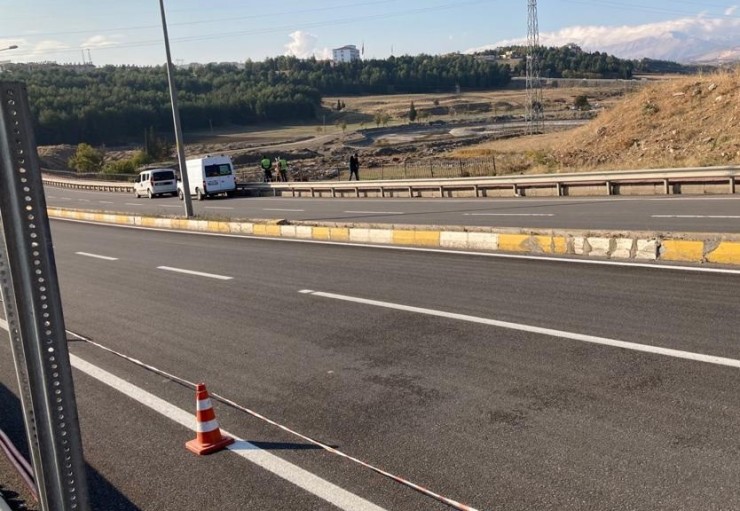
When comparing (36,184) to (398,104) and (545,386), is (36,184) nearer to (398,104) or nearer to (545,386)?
(545,386)

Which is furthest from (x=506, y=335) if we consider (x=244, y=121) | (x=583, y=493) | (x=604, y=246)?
(x=244, y=121)

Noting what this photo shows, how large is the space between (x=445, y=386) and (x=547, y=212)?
13.4m

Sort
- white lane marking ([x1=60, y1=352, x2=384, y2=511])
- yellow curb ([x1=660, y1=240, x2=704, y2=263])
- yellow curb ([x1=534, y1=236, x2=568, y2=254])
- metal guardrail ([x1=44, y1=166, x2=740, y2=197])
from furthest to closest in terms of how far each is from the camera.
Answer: metal guardrail ([x1=44, y1=166, x2=740, y2=197]), yellow curb ([x1=534, y1=236, x2=568, y2=254]), yellow curb ([x1=660, y1=240, x2=704, y2=263]), white lane marking ([x1=60, y1=352, x2=384, y2=511])

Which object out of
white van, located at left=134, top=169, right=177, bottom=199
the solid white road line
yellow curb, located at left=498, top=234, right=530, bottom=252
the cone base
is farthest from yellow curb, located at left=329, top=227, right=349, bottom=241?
white van, located at left=134, top=169, right=177, bottom=199

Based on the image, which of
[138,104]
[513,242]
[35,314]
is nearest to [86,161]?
[138,104]

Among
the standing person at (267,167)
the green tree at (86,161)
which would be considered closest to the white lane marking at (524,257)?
the standing person at (267,167)

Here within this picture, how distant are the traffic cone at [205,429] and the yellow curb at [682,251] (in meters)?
7.35

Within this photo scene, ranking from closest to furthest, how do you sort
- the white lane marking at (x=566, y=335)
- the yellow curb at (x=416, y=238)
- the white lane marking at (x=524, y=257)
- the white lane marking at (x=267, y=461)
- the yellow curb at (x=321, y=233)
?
the white lane marking at (x=267, y=461)
the white lane marking at (x=566, y=335)
the white lane marking at (x=524, y=257)
the yellow curb at (x=416, y=238)
the yellow curb at (x=321, y=233)

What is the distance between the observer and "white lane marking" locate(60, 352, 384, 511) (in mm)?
4039

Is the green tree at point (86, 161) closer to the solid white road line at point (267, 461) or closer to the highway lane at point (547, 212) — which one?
the highway lane at point (547, 212)

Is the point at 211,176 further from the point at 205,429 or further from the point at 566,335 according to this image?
the point at 205,429

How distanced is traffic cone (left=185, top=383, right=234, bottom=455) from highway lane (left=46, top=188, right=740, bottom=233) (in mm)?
10673

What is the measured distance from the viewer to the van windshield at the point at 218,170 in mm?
37409

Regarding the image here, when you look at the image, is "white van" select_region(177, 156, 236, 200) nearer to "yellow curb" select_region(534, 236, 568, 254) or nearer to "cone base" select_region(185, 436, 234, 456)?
"yellow curb" select_region(534, 236, 568, 254)
